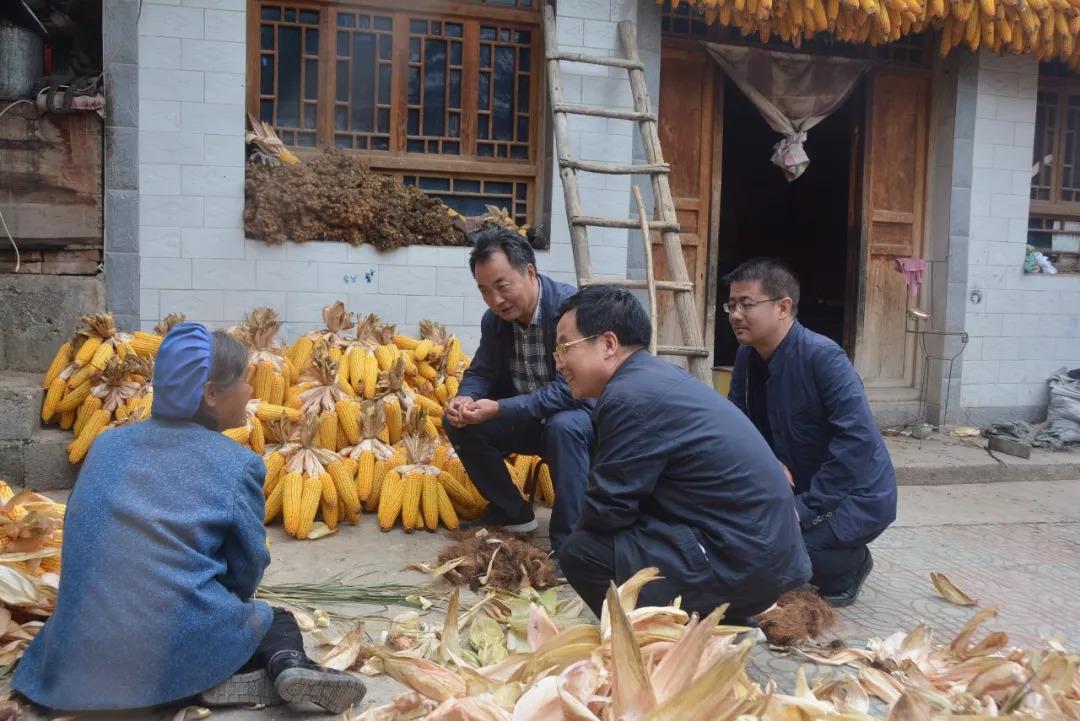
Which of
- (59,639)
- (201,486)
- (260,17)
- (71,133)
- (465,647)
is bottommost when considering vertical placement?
(465,647)

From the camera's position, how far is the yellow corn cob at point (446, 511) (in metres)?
4.43

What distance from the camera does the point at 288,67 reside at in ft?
20.4

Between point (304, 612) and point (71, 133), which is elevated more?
point (71, 133)

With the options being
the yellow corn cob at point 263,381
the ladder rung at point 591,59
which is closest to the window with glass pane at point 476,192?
the ladder rung at point 591,59

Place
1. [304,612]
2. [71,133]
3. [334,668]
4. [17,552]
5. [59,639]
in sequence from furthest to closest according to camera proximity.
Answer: [71,133] < [304,612] < [17,552] < [334,668] < [59,639]

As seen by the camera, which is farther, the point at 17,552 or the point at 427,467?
the point at 427,467

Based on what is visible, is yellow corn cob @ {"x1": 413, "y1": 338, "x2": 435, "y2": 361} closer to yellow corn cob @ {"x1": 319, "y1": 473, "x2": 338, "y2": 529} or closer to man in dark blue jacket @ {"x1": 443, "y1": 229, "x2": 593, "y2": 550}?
man in dark blue jacket @ {"x1": 443, "y1": 229, "x2": 593, "y2": 550}

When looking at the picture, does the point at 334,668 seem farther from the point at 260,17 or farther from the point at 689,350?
the point at 260,17

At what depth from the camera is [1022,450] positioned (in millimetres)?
6695

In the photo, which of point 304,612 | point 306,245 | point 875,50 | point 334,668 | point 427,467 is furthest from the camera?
point 875,50

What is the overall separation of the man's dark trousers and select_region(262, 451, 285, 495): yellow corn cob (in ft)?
2.78

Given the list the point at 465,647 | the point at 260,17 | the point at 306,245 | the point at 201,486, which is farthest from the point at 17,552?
the point at 260,17

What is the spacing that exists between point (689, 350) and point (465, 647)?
2.49 metres

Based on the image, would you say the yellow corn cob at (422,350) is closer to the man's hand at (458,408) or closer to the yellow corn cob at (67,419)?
the man's hand at (458,408)
